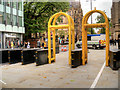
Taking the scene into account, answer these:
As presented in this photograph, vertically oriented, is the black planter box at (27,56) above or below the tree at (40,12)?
below

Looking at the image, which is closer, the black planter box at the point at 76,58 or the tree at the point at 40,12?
the black planter box at the point at 76,58

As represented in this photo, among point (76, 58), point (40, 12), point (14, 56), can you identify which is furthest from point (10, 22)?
point (76, 58)

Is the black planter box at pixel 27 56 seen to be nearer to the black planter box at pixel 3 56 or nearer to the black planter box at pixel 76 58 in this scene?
the black planter box at pixel 3 56

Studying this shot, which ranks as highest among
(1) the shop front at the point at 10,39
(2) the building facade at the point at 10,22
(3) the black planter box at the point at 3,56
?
(2) the building facade at the point at 10,22

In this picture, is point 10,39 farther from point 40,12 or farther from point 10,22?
point 40,12

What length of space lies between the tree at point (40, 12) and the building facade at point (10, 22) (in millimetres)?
2656

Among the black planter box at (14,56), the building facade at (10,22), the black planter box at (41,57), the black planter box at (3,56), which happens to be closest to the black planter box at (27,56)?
the black planter box at (14,56)

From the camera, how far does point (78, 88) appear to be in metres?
4.97

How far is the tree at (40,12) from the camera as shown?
29025 mm

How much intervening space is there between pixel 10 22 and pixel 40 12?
731cm

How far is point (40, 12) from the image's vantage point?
30.9 m

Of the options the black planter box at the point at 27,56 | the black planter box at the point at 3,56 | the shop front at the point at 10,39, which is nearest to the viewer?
the black planter box at the point at 27,56

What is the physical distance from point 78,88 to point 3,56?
807 centimetres

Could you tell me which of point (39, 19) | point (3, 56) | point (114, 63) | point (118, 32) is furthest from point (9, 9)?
point (118, 32)
